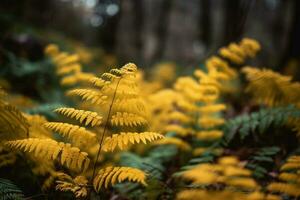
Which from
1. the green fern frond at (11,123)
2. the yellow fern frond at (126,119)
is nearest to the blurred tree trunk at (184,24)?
the green fern frond at (11,123)

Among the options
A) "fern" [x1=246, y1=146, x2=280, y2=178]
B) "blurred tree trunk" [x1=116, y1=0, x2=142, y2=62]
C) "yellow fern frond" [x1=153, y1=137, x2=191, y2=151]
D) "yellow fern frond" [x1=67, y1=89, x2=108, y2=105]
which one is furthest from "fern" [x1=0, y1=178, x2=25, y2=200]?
"blurred tree trunk" [x1=116, y1=0, x2=142, y2=62]

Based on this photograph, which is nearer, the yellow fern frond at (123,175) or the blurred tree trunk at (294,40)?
the yellow fern frond at (123,175)

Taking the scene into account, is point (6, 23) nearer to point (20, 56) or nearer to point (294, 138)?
point (20, 56)

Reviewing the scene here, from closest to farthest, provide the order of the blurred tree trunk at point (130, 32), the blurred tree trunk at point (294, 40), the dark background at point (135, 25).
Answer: the blurred tree trunk at point (294, 40)
the dark background at point (135, 25)
the blurred tree trunk at point (130, 32)

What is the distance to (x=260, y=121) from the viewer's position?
3398 millimetres

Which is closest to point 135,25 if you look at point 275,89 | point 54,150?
point 275,89

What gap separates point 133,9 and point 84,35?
24.3 ft

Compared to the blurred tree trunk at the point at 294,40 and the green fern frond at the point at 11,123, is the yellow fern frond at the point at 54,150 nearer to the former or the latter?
the green fern frond at the point at 11,123

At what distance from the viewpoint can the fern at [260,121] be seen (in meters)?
3.21

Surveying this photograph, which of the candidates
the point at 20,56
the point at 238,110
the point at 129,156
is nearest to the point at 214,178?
the point at 129,156

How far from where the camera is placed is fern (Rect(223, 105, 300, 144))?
10.5 ft

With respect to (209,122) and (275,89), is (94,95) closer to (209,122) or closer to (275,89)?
(209,122)

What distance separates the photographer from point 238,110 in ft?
17.2

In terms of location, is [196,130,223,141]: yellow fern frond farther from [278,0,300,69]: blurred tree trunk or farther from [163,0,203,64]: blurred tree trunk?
[163,0,203,64]: blurred tree trunk
